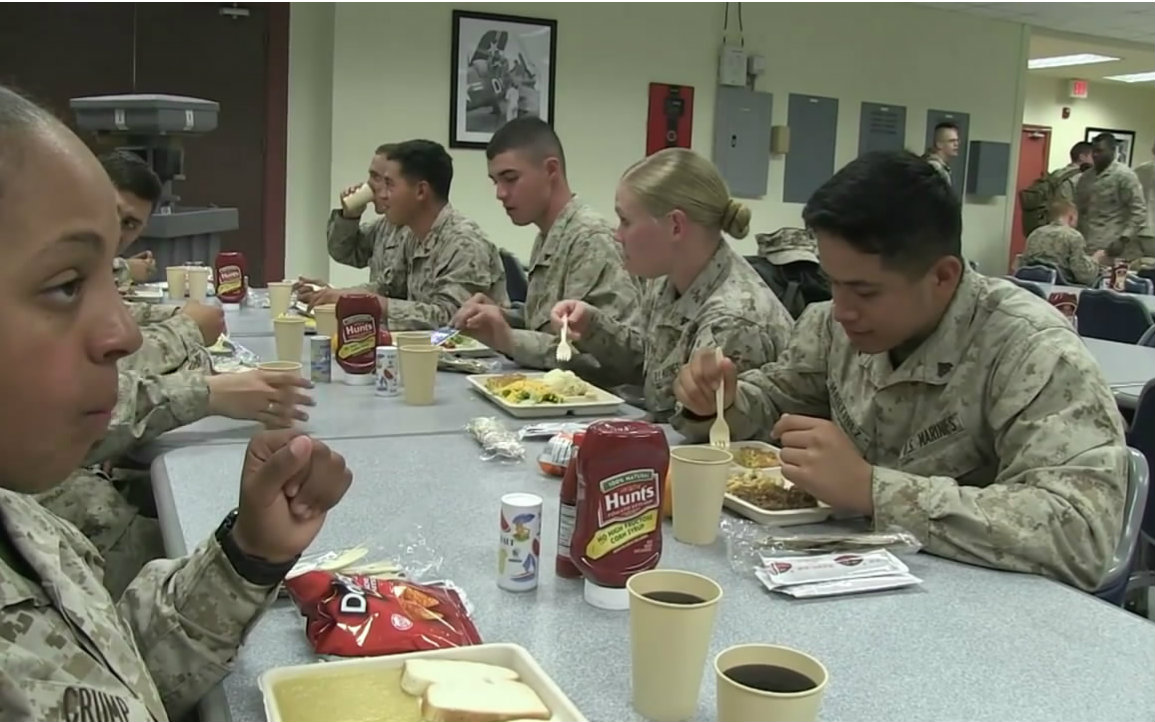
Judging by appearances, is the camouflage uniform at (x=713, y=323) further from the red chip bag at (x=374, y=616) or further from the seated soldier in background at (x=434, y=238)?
the red chip bag at (x=374, y=616)

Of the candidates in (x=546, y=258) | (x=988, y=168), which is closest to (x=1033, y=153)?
(x=988, y=168)

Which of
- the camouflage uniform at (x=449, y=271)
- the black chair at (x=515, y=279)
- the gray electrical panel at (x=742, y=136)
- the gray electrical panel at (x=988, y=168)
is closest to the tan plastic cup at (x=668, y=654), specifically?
the camouflage uniform at (x=449, y=271)

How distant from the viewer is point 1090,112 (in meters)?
12.0

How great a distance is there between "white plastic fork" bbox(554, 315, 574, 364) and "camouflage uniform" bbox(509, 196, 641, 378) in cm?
23

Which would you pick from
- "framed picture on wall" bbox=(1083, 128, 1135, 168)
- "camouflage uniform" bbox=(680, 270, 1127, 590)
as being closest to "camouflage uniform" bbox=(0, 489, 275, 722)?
"camouflage uniform" bbox=(680, 270, 1127, 590)

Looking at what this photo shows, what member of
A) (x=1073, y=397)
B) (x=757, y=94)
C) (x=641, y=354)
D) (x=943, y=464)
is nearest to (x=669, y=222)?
(x=641, y=354)

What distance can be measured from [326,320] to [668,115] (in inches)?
188

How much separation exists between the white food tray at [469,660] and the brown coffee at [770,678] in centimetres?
14

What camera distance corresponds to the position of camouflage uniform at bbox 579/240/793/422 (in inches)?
86.5

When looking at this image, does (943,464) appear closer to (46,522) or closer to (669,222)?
(669,222)

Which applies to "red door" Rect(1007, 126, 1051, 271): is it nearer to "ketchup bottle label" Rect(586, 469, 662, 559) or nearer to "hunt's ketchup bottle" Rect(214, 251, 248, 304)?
"hunt's ketchup bottle" Rect(214, 251, 248, 304)

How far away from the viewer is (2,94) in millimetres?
736

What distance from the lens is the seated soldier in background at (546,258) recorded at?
2715mm

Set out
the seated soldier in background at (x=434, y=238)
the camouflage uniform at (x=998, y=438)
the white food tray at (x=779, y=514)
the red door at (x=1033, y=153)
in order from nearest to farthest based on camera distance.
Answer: the camouflage uniform at (x=998, y=438) → the white food tray at (x=779, y=514) → the seated soldier in background at (x=434, y=238) → the red door at (x=1033, y=153)
